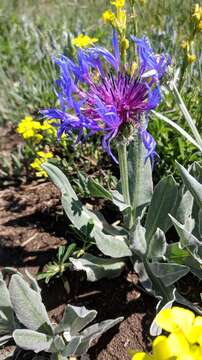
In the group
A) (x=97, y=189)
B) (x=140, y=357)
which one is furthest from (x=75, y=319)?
(x=140, y=357)

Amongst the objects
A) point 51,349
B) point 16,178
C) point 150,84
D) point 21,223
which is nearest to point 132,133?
point 150,84

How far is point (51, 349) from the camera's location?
1.73 metres

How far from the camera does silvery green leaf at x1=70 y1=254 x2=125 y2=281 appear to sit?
6.13 feet

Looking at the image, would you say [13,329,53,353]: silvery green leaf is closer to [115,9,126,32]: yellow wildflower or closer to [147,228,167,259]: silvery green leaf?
[147,228,167,259]: silvery green leaf

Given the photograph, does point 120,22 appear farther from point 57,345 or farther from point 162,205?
point 57,345

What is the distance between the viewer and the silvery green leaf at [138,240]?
→ 178 centimetres

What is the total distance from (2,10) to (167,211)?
3.66 m

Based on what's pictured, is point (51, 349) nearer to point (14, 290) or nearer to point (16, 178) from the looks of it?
point (14, 290)

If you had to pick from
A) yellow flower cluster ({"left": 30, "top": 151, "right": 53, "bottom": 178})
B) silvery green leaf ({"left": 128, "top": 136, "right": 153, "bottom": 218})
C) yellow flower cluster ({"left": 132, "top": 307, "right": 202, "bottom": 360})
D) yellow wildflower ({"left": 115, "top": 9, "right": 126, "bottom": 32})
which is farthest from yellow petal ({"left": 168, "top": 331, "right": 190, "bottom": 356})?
yellow flower cluster ({"left": 30, "top": 151, "right": 53, "bottom": 178})

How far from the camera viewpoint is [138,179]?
1929 mm

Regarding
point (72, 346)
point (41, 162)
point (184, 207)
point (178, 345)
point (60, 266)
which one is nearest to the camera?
point (178, 345)

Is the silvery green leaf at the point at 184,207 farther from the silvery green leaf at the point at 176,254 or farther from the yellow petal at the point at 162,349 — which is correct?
the yellow petal at the point at 162,349

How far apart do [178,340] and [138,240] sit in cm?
77

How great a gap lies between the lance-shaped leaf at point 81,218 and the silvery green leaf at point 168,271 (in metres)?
0.16
